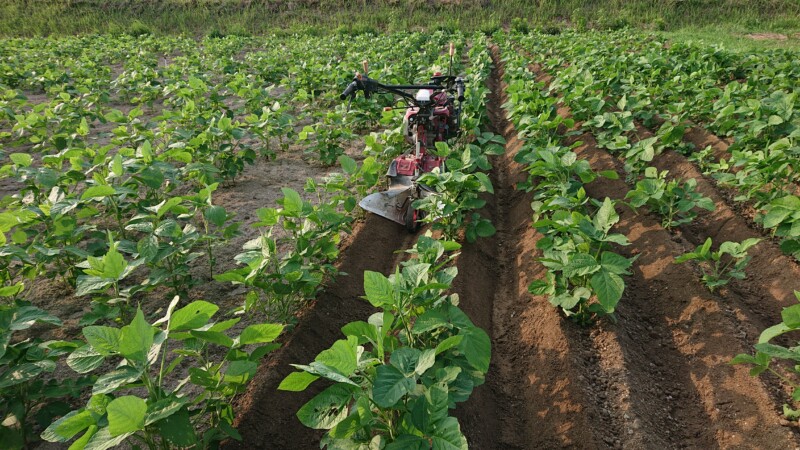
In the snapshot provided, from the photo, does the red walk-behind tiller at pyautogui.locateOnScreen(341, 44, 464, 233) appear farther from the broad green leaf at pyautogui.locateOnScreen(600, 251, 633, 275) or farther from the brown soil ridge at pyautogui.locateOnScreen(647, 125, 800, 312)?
the brown soil ridge at pyautogui.locateOnScreen(647, 125, 800, 312)

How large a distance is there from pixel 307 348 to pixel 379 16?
2708cm

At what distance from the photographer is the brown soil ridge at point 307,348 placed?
8.15 ft

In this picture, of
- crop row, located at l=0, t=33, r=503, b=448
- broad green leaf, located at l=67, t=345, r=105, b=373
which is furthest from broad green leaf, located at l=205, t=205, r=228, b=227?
broad green leaf, located at l=67, t=345, r=105, b=373

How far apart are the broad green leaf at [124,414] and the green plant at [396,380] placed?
514 millimetres

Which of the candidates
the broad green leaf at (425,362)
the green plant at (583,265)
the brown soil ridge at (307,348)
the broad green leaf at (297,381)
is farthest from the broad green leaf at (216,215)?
the green plant at (583,265)

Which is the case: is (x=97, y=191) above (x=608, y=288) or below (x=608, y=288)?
above

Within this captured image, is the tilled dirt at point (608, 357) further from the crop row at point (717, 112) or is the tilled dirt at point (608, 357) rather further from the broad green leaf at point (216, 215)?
the broad green leaf at point (216, 215)

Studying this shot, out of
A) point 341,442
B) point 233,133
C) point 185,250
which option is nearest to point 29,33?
point 233,133

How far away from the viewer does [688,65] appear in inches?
364

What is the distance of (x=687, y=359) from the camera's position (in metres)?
3.07

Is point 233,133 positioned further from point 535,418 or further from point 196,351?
point 535,418

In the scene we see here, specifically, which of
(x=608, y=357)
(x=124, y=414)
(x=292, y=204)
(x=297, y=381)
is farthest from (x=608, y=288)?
(x=124, y=414)

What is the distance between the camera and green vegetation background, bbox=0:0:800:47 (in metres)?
23.9

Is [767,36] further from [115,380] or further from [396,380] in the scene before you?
[115,380]
